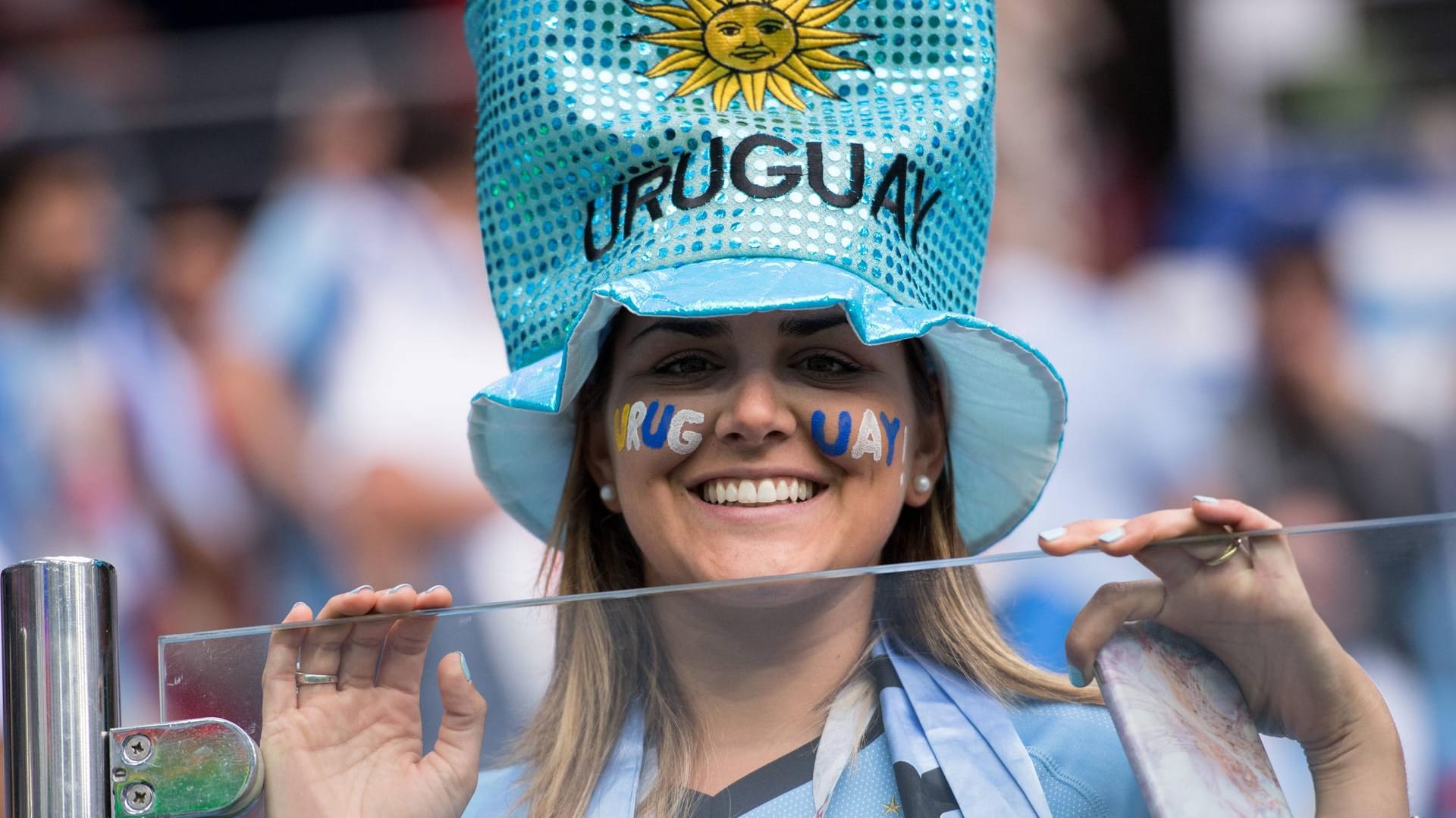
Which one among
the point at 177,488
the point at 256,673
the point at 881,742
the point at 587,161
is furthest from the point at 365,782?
the point at 177,488

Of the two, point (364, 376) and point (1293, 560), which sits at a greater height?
point (364, 376)

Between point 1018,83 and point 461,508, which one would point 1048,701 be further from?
point 1018,83

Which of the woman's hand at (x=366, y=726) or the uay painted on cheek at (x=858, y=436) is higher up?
the uay painted on cheek at (x=858, y=436)

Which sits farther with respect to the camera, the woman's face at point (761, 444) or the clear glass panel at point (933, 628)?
the woman's face at point (761, 444)

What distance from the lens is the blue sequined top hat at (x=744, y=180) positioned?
2.00 m

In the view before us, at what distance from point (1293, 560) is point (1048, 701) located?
26cm

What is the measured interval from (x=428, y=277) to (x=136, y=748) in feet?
11.2

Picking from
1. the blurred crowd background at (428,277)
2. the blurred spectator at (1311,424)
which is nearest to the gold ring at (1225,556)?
the blurred crowd background at (428,277)

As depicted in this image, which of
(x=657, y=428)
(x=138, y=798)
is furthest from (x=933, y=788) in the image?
(x=138, y=798)

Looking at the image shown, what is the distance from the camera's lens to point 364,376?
4.77 m

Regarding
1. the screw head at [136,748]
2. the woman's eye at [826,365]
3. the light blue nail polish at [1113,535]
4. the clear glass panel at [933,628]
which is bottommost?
the screw head at [136,748]

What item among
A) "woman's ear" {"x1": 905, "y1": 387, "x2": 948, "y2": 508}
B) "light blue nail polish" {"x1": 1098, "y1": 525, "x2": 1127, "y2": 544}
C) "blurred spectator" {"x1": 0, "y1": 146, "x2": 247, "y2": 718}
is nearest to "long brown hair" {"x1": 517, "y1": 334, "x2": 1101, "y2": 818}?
"light blue nail polish" {"x1": 1098, "y1": 525, "x2": 1127, "y2": 544}

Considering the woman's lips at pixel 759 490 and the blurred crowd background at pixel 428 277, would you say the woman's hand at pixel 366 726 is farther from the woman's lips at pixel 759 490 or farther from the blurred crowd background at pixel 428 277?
the blurred crowd background at pixel 428 277

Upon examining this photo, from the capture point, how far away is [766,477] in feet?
6.77
